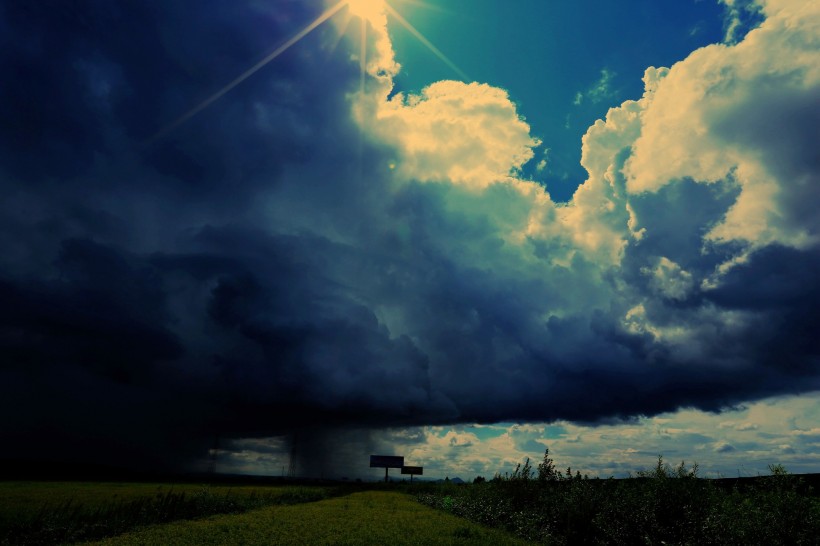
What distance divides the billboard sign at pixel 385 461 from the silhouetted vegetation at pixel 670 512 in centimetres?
14805

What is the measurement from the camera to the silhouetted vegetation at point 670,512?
544 inches

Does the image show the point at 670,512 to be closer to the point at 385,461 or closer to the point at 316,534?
the point at 316,534

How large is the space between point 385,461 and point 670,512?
165587mm

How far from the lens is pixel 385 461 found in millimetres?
169750

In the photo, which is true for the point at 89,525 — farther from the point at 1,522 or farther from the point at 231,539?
the point at 231,539

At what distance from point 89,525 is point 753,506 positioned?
115 ft

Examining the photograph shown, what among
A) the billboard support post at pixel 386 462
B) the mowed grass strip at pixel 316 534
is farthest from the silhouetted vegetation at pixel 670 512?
the billboard support post at pixel 386 462

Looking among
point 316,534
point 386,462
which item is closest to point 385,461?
point 386,462

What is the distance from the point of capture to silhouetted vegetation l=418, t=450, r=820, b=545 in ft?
45.4

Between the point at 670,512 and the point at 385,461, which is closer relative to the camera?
the point at 670,512

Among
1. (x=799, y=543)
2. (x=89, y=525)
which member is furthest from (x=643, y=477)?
(x=89, y=525)

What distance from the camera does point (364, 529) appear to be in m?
28.6

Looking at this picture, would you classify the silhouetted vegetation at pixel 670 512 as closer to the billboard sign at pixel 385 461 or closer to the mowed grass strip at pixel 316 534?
the mowed grass strip at pixel 316 534

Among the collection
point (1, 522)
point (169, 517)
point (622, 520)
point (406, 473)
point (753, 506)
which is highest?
point (753, 506)
